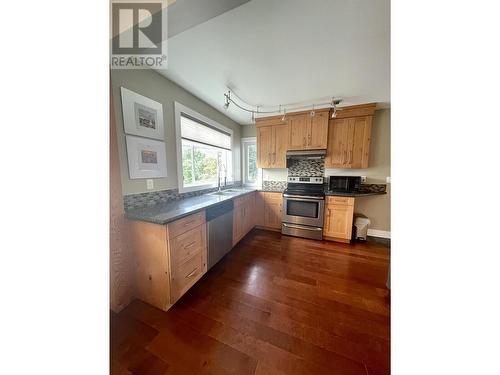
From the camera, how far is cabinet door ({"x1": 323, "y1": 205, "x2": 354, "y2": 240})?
111 inches

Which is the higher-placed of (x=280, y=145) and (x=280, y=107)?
(x=280, y=107)

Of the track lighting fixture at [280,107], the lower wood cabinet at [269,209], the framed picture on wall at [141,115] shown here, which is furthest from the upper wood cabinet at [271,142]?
the framed picture on wall at [141,115]

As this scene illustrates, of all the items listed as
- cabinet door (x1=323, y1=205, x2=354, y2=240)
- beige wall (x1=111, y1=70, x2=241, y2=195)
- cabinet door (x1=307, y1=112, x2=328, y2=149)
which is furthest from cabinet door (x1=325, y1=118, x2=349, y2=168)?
beige wall (x1=111, y1=70, x2=241, y2=195)

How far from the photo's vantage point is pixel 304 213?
3045 mm

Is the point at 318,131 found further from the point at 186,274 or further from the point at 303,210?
the point at 186,274

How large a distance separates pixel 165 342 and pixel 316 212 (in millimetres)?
2631

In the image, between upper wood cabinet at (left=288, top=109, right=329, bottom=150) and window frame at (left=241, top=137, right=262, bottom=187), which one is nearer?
upper wood cabinet at (left=288, top=109, right=329, bottom=150)

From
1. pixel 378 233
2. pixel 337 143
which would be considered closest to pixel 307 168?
pixel 337 143

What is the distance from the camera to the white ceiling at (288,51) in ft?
3.85

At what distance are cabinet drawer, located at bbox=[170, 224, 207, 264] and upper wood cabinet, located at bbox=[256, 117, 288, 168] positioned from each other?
7.11ft

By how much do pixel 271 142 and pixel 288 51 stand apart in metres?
1.97

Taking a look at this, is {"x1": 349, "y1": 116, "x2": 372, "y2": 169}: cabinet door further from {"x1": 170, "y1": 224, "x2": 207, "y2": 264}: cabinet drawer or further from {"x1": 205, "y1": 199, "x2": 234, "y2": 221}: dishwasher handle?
{"x1": 170, "y1": 224, "x2": 207, "y2": 264}: cabinet drawer
